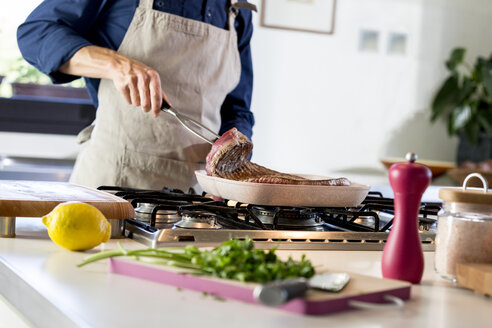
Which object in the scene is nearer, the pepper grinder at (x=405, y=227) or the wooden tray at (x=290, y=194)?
the pepper grinder at (x=405, y=227)

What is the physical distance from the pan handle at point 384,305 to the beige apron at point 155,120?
1140 millimetres

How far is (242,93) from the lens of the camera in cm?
206

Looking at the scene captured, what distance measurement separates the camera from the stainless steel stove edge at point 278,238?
3.26 ft

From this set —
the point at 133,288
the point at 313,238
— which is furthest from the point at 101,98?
the point at 133,288

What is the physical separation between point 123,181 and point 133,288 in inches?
41.7

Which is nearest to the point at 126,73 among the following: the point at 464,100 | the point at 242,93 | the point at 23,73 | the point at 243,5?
the point at 243,5

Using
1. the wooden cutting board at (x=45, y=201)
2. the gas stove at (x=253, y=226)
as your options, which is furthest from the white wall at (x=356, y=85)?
the wooden cutting board at (x=45, y=201)

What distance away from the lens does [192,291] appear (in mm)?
747

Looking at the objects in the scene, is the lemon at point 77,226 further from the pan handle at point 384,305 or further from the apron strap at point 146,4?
the apron strap at point 146,4

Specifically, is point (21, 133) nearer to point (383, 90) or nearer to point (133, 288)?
point (383, 90)

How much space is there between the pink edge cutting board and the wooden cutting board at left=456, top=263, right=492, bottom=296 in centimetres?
10

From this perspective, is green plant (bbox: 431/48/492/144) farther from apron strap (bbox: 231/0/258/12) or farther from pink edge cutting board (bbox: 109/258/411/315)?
pink edge cutting board (bbox: 109/258/411/315)

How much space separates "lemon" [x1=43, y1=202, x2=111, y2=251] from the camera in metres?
0.92

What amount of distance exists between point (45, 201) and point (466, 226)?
Result: 64 centimetres
